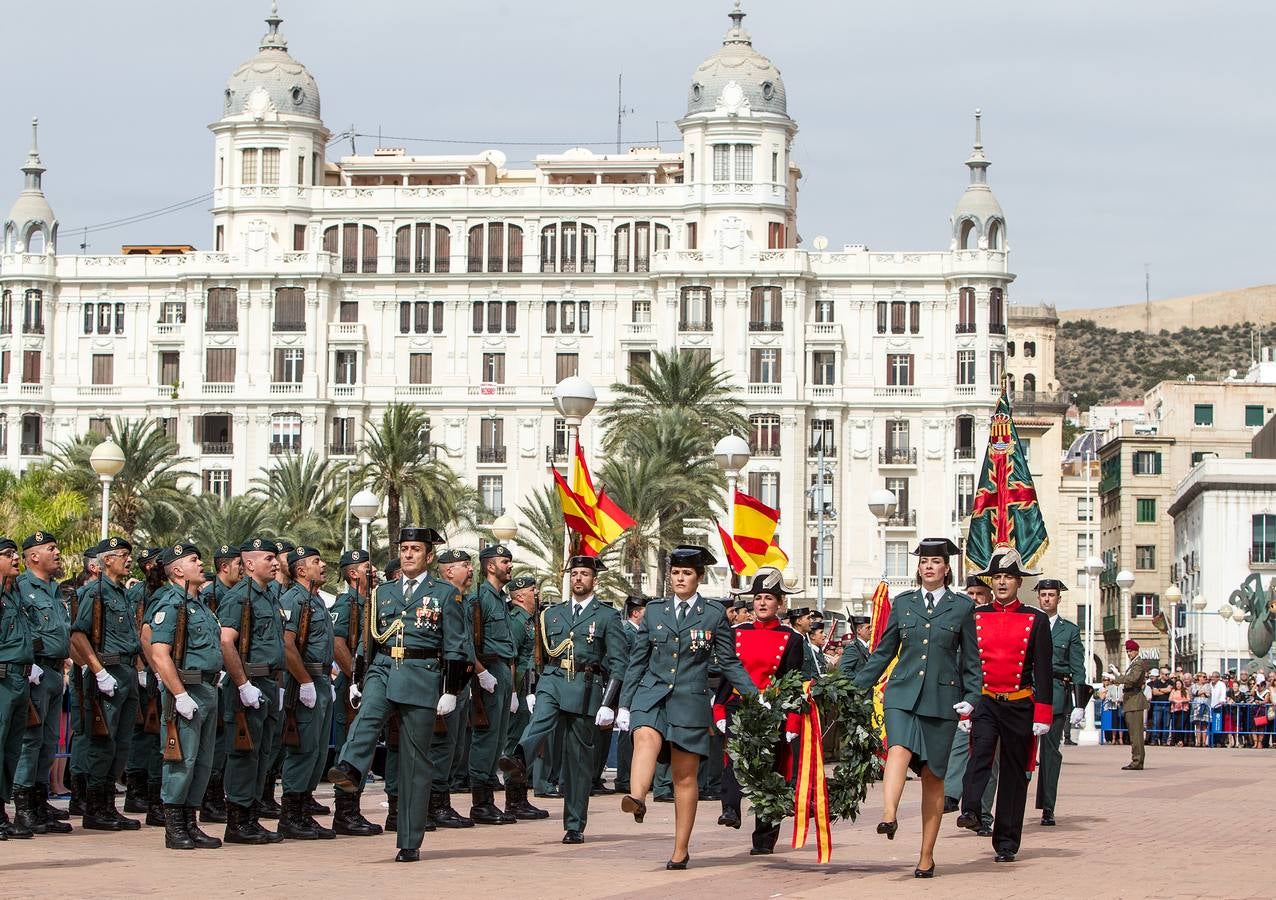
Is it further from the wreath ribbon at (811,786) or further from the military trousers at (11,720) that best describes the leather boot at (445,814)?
the wreath ribbon at (811,786)

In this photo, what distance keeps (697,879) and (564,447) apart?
8482 cm

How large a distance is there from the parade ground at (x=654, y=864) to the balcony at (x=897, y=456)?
261 ft

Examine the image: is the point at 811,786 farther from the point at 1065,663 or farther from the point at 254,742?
the point at 1065,663

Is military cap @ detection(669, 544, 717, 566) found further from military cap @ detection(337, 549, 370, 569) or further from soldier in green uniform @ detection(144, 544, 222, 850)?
military cap @ detection(337, 549, 370, 569)

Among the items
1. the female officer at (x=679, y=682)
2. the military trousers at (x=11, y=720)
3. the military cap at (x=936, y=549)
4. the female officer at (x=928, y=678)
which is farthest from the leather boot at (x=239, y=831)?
the military cap at (x=936, y=549)

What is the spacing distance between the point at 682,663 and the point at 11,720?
4.97 m

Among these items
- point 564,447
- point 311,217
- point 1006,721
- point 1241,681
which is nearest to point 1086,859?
point 1006,721

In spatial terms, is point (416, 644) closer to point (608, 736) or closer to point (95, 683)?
point (95, 683)

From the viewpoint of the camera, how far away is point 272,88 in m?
105

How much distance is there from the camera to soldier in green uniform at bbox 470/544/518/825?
18953 mm

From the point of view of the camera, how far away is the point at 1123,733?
4988cm

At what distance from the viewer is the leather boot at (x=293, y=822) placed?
57.9 ft

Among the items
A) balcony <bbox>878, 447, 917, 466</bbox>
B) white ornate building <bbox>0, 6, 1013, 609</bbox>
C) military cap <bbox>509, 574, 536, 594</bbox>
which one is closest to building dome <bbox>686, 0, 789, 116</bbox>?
white ornate building <bbox>0, 6, 1013, 609</bbox>

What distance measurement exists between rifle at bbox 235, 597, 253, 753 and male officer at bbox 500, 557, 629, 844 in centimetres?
186
